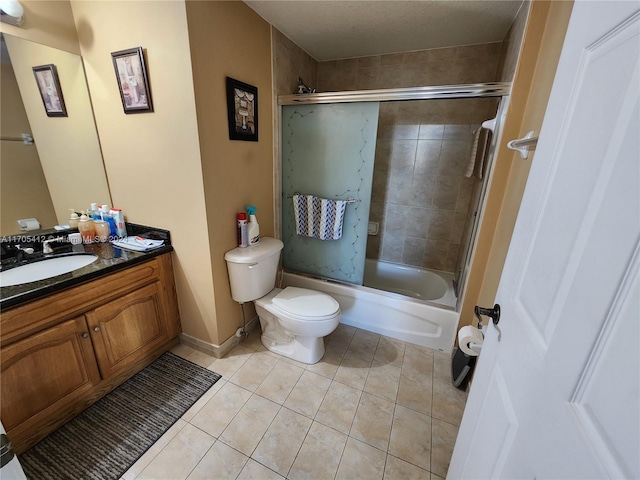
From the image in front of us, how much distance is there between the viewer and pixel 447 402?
154 cm

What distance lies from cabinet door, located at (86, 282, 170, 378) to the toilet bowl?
0.64 meters

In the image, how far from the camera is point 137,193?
1.68 m

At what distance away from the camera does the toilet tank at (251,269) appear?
5.56ft

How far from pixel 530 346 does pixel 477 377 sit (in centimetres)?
39

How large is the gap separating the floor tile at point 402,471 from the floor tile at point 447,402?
0.32 m

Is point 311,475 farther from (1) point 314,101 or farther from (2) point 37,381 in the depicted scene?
(1) point 314,101

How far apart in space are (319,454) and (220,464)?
17.7 inches

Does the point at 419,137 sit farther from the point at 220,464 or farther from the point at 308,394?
the point at 220,464

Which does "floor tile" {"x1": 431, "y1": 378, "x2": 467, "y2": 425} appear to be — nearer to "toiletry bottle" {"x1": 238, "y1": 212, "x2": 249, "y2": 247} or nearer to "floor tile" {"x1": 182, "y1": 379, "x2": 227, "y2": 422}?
"floor tile" {"x1": 182, "y1": 379, "x2": 227, "y2": 422}

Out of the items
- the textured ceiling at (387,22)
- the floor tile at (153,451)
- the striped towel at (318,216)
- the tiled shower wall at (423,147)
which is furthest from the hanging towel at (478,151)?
the floor tile at (153,451)

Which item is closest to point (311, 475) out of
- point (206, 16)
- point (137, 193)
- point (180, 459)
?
point (180, 459)

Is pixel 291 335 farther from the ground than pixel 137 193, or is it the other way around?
pixel 137 193

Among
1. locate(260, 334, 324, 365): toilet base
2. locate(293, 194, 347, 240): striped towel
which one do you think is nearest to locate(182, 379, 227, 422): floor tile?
locate(260, 334, 324, 365): toilet base

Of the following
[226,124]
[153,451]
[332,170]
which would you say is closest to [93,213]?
[226,124]
